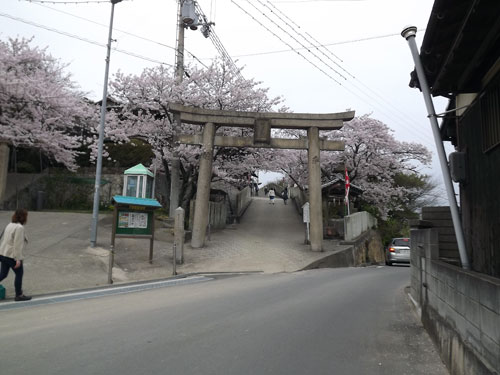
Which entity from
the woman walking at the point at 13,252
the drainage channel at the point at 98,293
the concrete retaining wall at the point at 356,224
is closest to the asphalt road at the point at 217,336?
the drainage channel at the point at 98,293

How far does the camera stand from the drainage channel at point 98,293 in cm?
768

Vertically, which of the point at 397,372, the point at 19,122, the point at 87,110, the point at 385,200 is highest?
the point at 87,110

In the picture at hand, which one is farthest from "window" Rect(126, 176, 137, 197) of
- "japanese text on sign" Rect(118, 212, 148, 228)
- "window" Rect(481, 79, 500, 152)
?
"window" Rect(481, 79, 500, 152)

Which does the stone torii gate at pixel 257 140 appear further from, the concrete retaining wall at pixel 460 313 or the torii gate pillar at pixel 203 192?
the concrete retaining wall at pixel 460 313

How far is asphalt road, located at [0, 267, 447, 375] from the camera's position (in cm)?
434

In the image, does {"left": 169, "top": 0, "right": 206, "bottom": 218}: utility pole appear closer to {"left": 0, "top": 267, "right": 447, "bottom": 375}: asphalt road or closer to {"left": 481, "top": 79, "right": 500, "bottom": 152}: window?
{"left": 0, "top": 267, "right": 447, "bottom": 375}: asphalt road

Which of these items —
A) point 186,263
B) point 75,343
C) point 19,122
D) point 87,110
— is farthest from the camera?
point 87,110

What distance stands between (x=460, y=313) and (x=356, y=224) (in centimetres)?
2015

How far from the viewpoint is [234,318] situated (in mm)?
6496

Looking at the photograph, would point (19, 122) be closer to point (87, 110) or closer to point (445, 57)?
point (87, 110)

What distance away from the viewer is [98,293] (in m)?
9.14

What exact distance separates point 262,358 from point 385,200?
88.7 ft

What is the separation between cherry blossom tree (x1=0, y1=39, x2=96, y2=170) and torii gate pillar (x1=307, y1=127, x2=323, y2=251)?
42.1 feet

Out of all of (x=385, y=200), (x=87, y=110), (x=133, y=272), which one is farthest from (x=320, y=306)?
(x=385, y=200)
